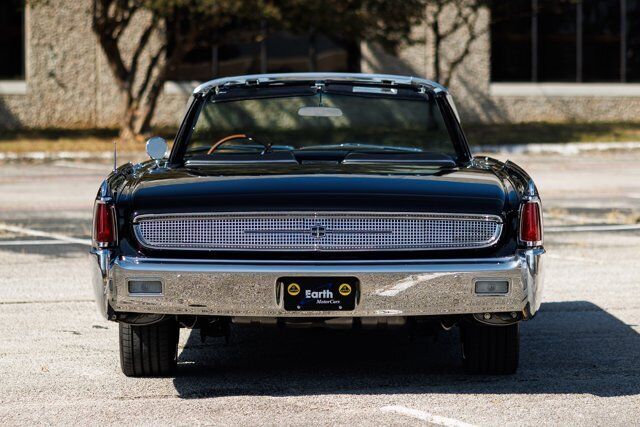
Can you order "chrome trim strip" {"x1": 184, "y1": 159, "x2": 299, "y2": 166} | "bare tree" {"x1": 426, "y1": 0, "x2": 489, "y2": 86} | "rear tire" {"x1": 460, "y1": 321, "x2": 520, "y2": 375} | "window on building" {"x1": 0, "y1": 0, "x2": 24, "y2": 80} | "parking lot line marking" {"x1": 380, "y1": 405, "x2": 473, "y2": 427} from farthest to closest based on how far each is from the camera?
"window on building" {"x1": 0, "y1": 0, "x2": 24, "y2": 80} → "bare tree" {"x1": 426, "y1": 0, "x2": 489, "y2": 86} → "chrome trim strip" {"x1": 184, "y1": 159, "x2": 299, "y2": 166} → "rear tire" {"x1": 460, "y1": 321, "x2": 520, "y2": 375} → "parking lot line marking" {"x1": 380, "y1": 405, "x2": 473, "y2": 427}

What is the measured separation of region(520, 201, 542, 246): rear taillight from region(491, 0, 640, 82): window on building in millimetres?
27907

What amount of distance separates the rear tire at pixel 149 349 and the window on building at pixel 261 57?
84.8 feet

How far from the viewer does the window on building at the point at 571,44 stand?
3338 centimetres

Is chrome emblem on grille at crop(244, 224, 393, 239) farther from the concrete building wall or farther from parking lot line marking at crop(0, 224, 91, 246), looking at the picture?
the concrete building wall

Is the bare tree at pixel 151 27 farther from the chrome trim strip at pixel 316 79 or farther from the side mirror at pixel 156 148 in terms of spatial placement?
the side mirror at pixel 156 148

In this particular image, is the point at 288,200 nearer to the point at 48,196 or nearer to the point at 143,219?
the point at 143,219

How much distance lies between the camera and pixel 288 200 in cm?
565

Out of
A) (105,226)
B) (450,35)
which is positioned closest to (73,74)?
(450,35)

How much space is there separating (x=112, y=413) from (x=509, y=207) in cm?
199

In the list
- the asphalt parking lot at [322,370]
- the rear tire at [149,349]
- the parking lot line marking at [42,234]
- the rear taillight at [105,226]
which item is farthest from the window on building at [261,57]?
the rear taillight at [105,226]

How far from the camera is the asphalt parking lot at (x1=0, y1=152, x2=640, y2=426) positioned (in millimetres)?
5469

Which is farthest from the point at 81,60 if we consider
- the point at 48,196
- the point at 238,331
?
the point at 238,331

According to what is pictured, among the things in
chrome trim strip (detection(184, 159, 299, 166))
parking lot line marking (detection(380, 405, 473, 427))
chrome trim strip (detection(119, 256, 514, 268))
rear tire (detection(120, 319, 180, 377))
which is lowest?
parking lot line marking (detection(380, 405, 473, 427))

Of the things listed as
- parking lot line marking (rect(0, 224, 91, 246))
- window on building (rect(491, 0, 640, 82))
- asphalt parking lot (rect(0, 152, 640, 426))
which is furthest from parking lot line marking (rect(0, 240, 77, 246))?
window on building (rect(491, 0, 640, 82))
